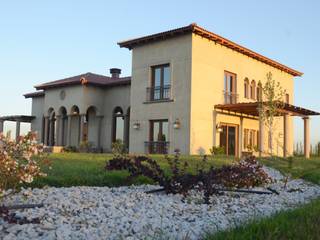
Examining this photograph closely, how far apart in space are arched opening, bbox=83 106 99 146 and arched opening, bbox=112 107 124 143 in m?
1.14

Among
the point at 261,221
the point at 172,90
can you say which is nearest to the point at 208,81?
the point at 172,90

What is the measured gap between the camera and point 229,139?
22.3m

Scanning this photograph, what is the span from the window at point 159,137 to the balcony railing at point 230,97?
358 centimetres

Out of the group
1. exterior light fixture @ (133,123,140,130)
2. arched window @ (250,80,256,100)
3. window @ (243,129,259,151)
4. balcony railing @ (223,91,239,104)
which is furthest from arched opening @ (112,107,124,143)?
arched window @ (250,80,256,100)

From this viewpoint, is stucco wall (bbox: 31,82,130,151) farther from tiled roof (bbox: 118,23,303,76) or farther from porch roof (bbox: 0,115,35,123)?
porch roof (bbox: 0,115,35,123)

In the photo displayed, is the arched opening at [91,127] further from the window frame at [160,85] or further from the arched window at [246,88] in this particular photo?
the arched window at [246,88]

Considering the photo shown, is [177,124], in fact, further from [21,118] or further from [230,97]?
[21,118]

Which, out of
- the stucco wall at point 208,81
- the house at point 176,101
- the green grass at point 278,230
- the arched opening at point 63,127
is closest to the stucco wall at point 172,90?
the house at point 176,101

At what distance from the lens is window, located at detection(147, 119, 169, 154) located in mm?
20141

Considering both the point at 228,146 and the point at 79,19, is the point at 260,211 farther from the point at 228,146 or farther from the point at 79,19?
the point at 228,146

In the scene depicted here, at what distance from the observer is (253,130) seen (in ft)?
81.2

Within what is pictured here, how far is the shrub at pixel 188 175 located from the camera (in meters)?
6.69

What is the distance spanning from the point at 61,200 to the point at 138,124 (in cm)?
1570

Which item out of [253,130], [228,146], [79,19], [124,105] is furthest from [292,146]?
[79,19]
